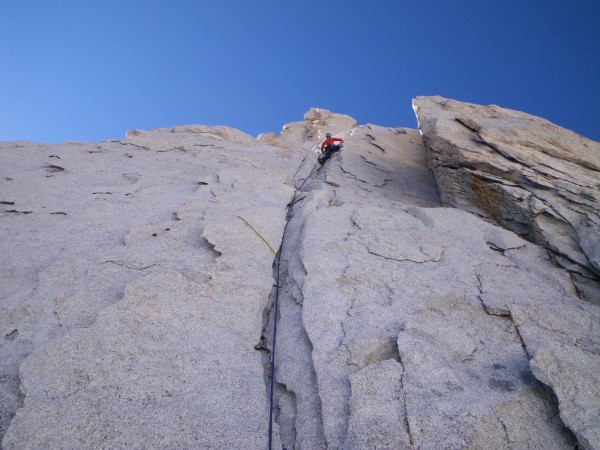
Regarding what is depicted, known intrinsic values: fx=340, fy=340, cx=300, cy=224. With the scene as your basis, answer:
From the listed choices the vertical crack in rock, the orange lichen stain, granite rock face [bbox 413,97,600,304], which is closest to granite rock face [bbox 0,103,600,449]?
the vertical crack in rock

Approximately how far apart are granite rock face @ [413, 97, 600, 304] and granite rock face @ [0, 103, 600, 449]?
0.57ft

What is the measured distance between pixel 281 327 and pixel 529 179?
4.24 m

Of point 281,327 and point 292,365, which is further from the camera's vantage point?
point 281,327

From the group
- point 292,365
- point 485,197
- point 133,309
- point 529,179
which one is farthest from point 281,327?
point 529,179

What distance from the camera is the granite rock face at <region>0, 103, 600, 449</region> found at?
1.82 meters

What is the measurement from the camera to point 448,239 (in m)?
3.97

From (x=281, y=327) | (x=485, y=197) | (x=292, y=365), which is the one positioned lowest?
(x=292, y=365)

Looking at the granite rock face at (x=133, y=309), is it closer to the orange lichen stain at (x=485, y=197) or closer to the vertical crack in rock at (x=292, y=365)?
the vertical crack in rock at (x=292, y=365)

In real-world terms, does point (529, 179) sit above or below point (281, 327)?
above

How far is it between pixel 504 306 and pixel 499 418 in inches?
48.0

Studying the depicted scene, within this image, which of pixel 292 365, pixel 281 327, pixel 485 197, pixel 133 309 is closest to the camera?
pixel 292 365

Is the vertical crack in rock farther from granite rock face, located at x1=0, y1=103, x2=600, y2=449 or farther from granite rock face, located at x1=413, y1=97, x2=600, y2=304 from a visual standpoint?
granite rock face, located at x1=413, y1=97, x2=600, y2=304

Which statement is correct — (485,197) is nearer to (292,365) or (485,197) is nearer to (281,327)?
(281,327)

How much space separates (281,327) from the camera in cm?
278
